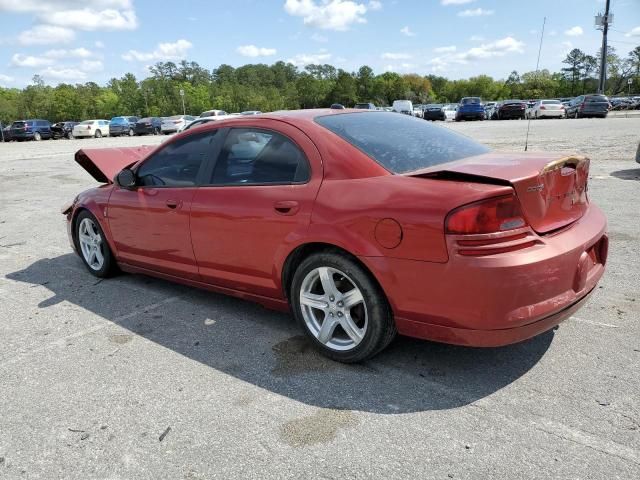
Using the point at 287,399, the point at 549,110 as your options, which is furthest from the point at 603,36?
the point at 287,399

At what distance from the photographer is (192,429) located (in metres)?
2.62

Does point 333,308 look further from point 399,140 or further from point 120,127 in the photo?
point 120,127

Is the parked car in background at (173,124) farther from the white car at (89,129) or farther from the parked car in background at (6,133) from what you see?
the parked car in background at (6,133)

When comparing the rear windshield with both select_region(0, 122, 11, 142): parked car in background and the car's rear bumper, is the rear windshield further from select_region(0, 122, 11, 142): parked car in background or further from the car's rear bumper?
select_region(0, 122, 11, 142): parked car in background

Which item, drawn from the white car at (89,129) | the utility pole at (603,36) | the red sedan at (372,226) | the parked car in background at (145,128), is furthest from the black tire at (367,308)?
the utility pole at (603,36)

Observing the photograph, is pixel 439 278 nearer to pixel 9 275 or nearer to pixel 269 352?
pixel 269 352

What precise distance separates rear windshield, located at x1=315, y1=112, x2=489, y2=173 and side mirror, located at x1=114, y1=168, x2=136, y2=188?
1816mm

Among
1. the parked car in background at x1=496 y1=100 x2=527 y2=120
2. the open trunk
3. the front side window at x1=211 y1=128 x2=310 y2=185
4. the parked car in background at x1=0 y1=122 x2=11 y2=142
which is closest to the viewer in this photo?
the front side window at x1=211 y1=128 x2=310 y2=185

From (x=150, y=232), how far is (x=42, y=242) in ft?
11.4

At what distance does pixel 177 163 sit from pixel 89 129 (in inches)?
1737

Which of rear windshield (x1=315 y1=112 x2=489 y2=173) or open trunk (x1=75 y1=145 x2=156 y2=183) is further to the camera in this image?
open trunk (x1=75 y1=145 x2=156 y2=183)

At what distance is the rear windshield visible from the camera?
3.16 m

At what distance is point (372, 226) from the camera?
286cm

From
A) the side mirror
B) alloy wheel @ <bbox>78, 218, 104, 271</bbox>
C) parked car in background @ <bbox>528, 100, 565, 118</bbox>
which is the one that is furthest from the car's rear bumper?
parked car in background @ <bbox>528, 100, 565, 118</bbox>
